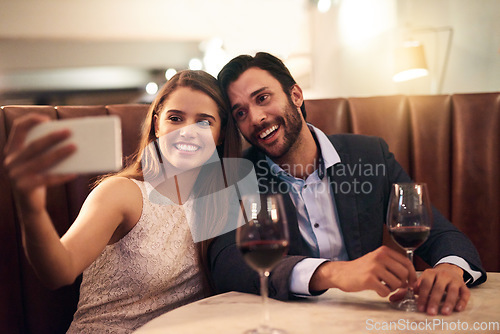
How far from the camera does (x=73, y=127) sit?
71cm

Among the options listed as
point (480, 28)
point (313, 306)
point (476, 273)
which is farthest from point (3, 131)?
point (480, 28)

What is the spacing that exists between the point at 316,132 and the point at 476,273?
2.57 feet

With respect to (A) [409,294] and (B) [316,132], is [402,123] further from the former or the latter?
(A) [409,294]

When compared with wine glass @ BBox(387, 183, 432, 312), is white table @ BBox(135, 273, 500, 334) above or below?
below

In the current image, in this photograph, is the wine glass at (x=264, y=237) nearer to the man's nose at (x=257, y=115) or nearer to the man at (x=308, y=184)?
the man at (x=308, y=184)

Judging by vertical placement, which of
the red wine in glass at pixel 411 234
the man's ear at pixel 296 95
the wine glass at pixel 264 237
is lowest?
the red wine in glass at pixel 411 234

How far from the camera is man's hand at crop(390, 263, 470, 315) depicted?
903 millimetres

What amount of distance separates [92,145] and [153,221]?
0.71 metres

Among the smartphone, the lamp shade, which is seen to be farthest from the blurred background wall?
the smartphone

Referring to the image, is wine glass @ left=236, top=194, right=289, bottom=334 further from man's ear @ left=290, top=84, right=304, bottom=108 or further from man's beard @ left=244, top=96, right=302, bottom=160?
man's ear @ left=290, top=84, right=304, bottom=108

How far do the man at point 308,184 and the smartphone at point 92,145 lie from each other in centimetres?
54

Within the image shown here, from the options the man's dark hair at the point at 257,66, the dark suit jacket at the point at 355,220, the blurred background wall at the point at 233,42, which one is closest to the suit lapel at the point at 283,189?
the dark suit jacket at the point at 355,220

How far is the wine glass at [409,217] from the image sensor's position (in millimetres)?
967

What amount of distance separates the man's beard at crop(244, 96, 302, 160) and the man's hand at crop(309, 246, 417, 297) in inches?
26.9
